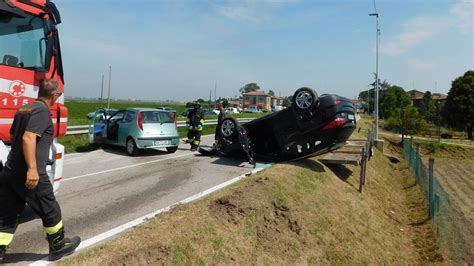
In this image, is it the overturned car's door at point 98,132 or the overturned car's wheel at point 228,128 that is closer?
the overturned car's wheel at point 228,128

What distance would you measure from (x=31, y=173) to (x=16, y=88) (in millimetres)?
1813

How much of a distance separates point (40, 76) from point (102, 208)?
7.39ft

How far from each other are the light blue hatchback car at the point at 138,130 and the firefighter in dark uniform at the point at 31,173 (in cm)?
775

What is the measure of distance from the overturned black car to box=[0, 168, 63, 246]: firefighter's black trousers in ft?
22.3

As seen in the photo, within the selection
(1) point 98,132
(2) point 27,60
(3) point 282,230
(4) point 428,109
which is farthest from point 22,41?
(4) point 428,109

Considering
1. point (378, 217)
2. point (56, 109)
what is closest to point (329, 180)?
point (378, 217)

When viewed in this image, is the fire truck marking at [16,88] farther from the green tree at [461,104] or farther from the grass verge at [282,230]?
the green tree at [461,104]

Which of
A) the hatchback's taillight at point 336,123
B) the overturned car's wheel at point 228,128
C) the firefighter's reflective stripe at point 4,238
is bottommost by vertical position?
the firefighter's reflective stripe at point 4,238

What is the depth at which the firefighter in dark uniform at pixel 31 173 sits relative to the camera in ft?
11.9

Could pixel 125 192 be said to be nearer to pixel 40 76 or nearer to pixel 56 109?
pixel 56 109

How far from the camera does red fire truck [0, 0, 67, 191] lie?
475cm


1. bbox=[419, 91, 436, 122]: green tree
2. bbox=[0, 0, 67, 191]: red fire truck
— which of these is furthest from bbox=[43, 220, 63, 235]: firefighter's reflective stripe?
bbox=[419, 91, 436, 122]: green tree

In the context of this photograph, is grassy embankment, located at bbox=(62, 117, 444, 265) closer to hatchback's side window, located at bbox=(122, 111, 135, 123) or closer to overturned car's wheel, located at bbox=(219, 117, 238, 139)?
overturned car's wheel, located at bbox=(219, 117, 238, 139)

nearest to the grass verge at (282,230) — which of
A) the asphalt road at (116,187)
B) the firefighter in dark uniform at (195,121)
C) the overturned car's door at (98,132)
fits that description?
the asphalt road at (116,187)
